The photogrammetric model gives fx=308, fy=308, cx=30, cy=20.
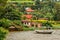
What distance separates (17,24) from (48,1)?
13.5m

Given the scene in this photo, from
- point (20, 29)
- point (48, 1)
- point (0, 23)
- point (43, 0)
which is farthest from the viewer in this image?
point (43, 0)

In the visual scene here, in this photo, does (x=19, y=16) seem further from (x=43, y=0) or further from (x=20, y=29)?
(x=43, y=0)

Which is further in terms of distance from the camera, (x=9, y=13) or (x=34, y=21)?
(x=34, y=21)

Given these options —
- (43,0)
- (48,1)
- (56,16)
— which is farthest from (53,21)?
(43,0)

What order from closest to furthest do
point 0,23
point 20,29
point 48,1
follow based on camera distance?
1. point 0,23
2. point 20,29
3. point 48,1

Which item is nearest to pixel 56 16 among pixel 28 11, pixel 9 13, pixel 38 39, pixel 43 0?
pixel 28 11

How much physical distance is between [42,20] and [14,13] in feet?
11.4

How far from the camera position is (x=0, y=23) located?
26109 millimetres

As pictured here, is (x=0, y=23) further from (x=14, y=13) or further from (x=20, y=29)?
(x=14, y=13)

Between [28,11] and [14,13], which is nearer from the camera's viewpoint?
[14,13]

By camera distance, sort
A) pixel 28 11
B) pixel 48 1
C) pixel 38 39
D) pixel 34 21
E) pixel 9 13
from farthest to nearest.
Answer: pixel 48 1
pixel 28 11
pixel 34 21
pixel 9 13
pixel 38 39

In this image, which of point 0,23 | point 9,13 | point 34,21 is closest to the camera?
point 0,23

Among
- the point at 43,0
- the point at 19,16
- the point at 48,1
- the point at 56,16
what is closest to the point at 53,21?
the point at 56,16

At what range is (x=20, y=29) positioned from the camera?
97.0 ft
